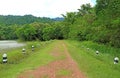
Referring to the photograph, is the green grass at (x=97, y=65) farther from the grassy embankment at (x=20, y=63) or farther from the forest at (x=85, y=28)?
the forest at (x=85, y=28)

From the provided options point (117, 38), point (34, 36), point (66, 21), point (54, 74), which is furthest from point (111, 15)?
point (34, 36)

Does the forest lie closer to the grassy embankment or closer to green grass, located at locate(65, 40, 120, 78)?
green grass, located at locate(65, 40, 120, 78)

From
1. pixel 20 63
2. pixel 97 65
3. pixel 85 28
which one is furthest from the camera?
pixel 85 28

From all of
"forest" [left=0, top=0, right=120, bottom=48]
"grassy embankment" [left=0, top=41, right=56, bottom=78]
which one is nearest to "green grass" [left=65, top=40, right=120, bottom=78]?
"grassy embankment" [left=0, top=41, right=56, bottom=78]

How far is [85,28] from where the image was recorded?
70.4 m

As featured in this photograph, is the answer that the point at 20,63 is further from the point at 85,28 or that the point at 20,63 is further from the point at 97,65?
the point at 85,28

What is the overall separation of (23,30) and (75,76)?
12437cm

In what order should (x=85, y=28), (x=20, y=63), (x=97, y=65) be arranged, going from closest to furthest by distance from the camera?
(x=97, y=65) → (x=20, y=63) → (x=85, y=28)

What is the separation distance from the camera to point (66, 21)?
113m

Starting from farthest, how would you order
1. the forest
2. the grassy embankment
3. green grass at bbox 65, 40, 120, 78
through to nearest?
the forest < the grassy embankment < green grass at bbox 65, 40, 120, 78

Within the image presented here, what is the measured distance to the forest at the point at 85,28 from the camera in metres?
34.4

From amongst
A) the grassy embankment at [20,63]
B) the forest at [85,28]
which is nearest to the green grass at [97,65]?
the grassy embankment at [20,63]

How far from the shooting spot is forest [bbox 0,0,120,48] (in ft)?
113

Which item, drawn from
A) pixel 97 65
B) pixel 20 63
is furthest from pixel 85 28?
pixel 97 65
